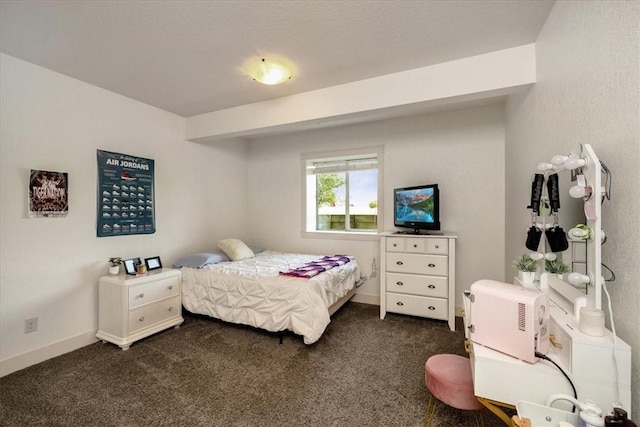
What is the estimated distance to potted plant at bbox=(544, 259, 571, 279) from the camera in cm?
135

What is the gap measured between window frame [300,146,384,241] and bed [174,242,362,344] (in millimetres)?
677

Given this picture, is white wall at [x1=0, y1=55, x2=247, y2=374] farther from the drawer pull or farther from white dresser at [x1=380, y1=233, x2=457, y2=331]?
the drawer pull

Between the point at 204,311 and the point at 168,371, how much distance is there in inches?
32.9

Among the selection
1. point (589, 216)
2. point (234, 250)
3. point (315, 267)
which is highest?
point (589, 216)

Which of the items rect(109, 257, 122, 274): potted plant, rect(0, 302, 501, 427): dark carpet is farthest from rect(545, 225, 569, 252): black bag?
rect(109, 257, 122, 274): potted plant

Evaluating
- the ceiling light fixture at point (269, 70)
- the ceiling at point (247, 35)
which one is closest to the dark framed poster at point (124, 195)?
the ceiling at point (247, 35)

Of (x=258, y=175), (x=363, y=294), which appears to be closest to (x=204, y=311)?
(x=363, y=294)

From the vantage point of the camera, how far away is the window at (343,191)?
3969 millimetres

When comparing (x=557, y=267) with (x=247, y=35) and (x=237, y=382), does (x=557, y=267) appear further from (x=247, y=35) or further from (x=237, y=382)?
(x=247, y=35)

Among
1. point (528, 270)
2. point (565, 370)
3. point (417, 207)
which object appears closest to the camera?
point (565, 370)

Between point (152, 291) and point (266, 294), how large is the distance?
45.4 inches

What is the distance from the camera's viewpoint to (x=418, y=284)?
10.2 ft

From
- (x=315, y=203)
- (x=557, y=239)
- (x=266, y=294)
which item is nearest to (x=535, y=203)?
(x=557, y=239)

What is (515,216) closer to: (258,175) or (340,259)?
(340,259)
